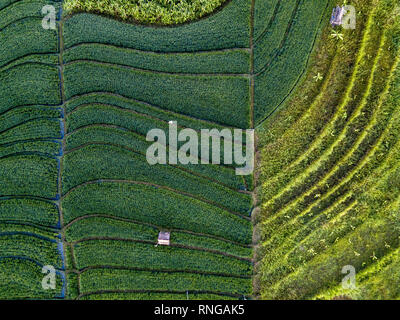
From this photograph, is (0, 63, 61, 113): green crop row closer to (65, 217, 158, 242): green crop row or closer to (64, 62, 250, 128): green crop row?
(64, 62, 250, 128): green crop row

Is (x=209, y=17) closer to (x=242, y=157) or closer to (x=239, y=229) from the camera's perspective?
(x=242, y=157)

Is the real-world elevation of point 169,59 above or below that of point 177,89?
above

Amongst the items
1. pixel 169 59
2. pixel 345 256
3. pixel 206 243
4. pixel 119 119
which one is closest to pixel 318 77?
pixel 169 59

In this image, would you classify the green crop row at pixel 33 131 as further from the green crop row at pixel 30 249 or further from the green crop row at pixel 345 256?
the green crop row at pixel 345 256

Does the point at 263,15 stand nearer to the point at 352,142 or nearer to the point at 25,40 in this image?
the point at 352,142

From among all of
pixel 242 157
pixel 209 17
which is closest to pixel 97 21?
pixel 209 17

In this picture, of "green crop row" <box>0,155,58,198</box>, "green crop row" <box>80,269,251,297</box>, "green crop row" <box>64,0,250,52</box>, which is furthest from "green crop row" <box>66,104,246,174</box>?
"green crop row" <box>80,269,251,297</box>

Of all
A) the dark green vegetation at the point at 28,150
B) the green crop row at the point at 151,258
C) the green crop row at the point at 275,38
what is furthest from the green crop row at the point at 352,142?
the dark green vegetation at the point at 28,150
